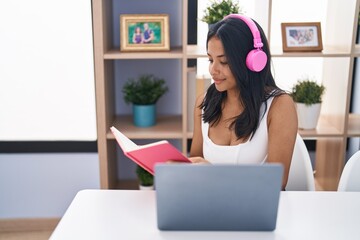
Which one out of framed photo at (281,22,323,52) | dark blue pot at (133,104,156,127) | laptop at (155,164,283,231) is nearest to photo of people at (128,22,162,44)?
dark blue pot at (133,104,156,127)

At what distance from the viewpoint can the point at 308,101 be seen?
256cm

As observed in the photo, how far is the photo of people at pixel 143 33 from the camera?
2.52 meters

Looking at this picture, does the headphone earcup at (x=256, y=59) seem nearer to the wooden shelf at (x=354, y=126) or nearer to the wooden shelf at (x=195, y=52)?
the wooden shelf at (x=195, y=52)

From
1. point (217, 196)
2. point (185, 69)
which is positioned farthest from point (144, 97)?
point (217, 196)

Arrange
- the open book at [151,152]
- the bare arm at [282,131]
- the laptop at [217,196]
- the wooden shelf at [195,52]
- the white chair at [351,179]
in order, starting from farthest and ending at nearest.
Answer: the wooden shelf at [195,52] → the bare arm at [282,131] → the white chair at [351,179] → the open book at [151,152] → the laptop at [217,196]

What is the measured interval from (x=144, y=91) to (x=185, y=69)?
29cm

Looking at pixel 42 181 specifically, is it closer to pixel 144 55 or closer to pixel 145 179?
Result: pixel 145 179

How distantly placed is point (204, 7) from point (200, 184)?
1844mm

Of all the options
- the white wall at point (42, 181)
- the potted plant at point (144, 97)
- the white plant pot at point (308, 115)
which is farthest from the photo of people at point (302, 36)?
the white wall at point (42, 181)

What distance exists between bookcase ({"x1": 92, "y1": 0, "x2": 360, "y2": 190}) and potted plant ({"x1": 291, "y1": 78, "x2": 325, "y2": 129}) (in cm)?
7

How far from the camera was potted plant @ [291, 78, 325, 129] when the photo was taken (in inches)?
101

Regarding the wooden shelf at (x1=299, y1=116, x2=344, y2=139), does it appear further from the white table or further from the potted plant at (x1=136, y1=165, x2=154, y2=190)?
the white table

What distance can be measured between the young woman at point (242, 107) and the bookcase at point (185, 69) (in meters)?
0.66

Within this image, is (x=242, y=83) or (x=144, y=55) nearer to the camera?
(x=242, y=83)
